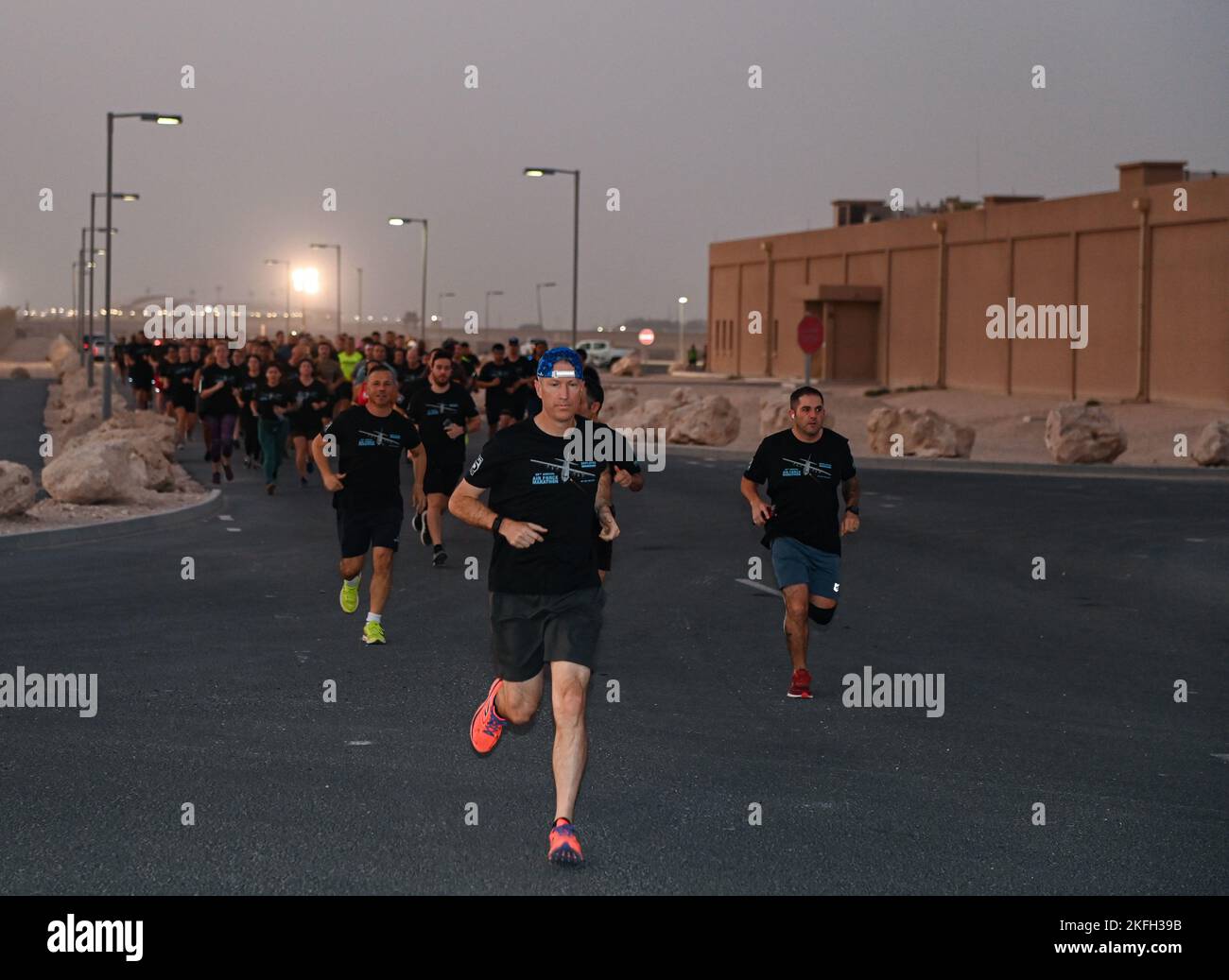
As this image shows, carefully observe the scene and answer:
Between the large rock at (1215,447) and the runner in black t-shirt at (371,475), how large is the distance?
2000 centimetres

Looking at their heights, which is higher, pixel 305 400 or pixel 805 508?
pixel 305 400

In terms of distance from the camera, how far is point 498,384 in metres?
24.5

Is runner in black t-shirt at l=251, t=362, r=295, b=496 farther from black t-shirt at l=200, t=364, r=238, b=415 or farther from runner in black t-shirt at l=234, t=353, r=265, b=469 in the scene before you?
black t-shirt at l=200, t=364, r=238, b=415

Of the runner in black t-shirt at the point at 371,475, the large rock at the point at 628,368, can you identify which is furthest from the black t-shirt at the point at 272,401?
the large rock at the point at 628,368

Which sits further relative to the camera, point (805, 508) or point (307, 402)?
point (307, 402)

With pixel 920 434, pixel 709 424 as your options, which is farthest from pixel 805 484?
pixel 709 424

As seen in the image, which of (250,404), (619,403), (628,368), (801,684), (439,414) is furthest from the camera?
(628,368)

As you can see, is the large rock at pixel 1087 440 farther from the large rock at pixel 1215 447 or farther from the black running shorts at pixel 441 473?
the black running shorts at pixel 441 473

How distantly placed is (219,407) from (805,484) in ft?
51.9

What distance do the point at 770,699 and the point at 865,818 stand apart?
8.53ft

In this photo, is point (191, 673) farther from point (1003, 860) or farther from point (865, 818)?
point (1003, 860)

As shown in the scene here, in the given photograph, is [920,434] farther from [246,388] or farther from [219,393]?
[219,393]

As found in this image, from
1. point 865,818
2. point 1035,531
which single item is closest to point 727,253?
point 1035,531

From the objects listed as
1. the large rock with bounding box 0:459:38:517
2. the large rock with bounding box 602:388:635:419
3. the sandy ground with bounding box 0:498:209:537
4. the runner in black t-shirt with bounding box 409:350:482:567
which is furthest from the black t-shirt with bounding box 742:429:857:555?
the large rock with bounding box 602:388:635:419
